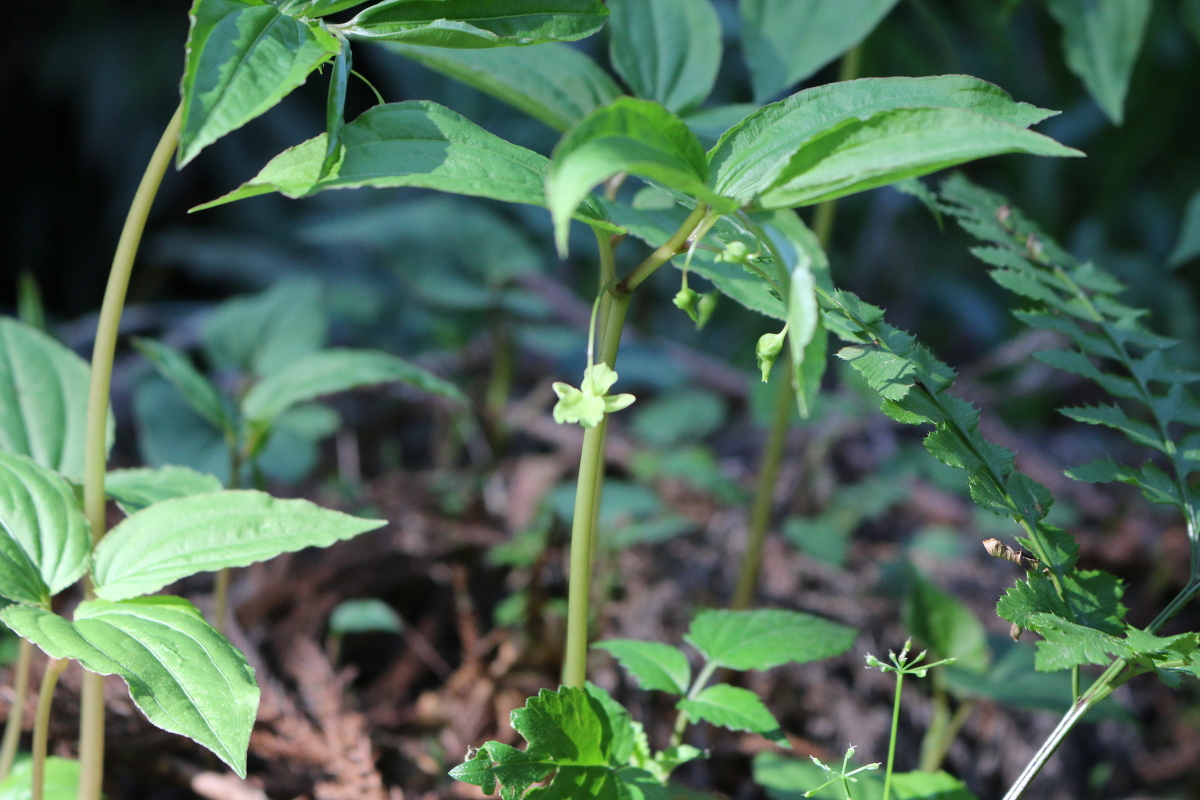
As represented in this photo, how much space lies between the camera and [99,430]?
26.6 inches

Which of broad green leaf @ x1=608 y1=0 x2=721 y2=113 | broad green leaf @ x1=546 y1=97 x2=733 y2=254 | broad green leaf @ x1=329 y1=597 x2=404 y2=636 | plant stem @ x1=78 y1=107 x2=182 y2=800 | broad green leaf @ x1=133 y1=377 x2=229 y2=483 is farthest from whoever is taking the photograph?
broad green leaf @ x1=133 y1=377 x2=229 y2=483

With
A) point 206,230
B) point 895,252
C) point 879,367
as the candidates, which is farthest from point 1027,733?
point 206,230

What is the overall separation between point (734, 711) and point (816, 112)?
18.3 inches

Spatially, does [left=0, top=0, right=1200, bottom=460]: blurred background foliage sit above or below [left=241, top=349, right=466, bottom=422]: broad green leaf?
A: above

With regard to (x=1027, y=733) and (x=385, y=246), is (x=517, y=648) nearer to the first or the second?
(x=1027, y=733)

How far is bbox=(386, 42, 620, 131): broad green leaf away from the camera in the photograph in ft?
2.81

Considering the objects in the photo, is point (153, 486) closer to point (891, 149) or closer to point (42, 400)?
point (42, 400)

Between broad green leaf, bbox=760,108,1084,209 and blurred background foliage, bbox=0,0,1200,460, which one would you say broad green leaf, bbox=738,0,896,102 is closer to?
broad green leaf, bbox=760,108,1084,209

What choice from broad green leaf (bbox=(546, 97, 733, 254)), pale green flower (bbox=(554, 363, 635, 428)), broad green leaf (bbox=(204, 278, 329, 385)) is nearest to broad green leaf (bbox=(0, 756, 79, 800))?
pale green flower (bbox=(554, 363, 635, 428))

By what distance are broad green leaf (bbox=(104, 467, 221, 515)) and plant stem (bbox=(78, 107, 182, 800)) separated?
0.16 ft

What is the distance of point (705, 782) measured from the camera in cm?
108

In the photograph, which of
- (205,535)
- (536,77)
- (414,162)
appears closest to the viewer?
(414,162)

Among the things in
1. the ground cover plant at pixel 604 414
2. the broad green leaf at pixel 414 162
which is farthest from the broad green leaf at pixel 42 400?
the broad green leaf at pixel 414 162

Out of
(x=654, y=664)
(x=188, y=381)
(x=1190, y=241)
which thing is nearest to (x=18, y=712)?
(x=188, y=381)
